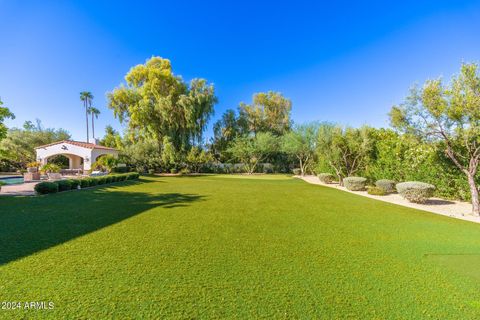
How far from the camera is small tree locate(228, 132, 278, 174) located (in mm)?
29450

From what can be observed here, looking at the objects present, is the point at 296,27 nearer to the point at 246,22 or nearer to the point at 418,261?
the point at 246,22

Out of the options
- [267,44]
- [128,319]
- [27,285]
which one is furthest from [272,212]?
[267,44]

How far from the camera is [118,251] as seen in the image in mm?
3775

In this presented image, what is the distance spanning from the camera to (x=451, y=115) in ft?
21.9

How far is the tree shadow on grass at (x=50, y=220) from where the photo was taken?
397cm

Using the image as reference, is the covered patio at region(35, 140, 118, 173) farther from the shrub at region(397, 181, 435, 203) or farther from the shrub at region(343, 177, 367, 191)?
the shrub at region(397, 181, 435, 203)

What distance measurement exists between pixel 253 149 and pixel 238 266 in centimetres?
2657

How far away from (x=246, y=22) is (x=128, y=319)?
61.4ft

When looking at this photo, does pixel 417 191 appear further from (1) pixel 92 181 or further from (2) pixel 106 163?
(2) pixel 106 163

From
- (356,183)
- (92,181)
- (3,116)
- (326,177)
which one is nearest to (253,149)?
(326,177)

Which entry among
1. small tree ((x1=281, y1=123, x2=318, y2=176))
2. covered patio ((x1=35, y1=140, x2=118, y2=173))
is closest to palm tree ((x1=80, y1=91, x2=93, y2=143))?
covered patio ((x1=35, y1=140, x2=118, y2=173))

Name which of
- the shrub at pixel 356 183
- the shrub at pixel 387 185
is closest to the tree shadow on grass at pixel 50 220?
the shrub at pixel 356 183

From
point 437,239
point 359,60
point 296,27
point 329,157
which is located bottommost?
point 437,239

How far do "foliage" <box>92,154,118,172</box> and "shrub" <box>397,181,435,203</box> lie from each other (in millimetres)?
23147
